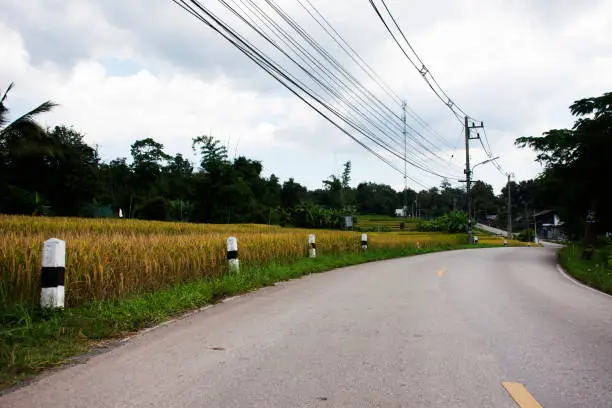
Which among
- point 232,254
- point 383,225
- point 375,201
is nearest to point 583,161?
point 232,254

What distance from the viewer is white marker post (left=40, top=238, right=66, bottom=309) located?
604 cm

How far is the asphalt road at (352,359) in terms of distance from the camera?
3715 mm

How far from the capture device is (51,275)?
19.8 feet

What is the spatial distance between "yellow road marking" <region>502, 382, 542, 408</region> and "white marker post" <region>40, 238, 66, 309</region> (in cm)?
514

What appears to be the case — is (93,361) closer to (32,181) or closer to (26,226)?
(26,226)

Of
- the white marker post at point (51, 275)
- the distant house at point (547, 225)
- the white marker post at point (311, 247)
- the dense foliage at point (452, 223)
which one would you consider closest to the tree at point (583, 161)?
the white marker post at point (311, 247)

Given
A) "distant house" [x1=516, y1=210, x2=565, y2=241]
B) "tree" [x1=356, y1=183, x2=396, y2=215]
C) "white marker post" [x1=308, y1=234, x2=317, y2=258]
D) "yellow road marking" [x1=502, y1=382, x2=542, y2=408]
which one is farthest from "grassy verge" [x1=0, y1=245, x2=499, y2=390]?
"tree" [x1=356, y1=183, x2=396, y2=215]

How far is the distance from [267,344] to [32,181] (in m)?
41.3

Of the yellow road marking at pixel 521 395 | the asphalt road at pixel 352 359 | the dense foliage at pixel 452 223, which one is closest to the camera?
the yellow road marking at pixel 521 395

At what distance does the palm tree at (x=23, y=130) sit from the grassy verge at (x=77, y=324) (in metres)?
17.4

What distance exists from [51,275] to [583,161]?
25718 mm

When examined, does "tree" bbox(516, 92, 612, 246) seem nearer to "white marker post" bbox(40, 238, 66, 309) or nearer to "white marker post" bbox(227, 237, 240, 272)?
"white marker post" bbox(227, 237, 240, 272)

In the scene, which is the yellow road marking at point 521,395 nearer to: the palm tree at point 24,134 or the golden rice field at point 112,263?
the golden rice field at point 112,263

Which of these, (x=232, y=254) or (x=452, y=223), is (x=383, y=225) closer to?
(x=452, y=223)
